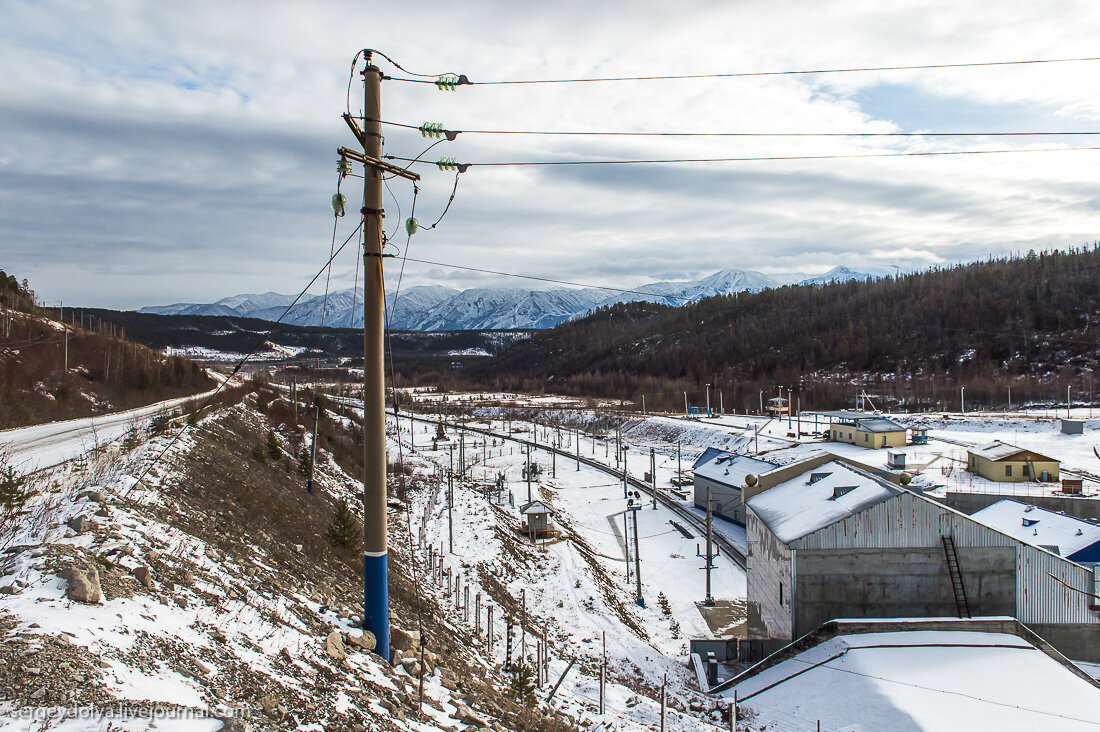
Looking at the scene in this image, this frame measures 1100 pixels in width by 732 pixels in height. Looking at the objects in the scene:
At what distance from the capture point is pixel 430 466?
5797 cm

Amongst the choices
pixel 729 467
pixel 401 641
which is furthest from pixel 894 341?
pixel 401 641

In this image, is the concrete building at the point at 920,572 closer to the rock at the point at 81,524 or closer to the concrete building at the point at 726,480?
the rock at the point at 81,524

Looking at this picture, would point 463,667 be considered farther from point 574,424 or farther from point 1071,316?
point 1071,316

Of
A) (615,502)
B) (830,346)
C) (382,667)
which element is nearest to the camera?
(382,667)

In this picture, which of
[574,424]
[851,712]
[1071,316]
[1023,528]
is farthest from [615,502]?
[1071,316]

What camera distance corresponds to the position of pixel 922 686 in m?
15.5

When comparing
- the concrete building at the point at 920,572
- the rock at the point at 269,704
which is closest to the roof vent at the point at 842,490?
the concrete building at the point at 920,572

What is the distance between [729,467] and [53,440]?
41532 millimetres

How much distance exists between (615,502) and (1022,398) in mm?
86848

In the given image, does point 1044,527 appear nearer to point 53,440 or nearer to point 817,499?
point 817,499

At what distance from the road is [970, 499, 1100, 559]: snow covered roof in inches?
1259

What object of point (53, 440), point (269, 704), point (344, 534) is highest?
point (53, 440)

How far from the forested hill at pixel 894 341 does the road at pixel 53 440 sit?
351 ft

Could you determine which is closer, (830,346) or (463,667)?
(463,667)
